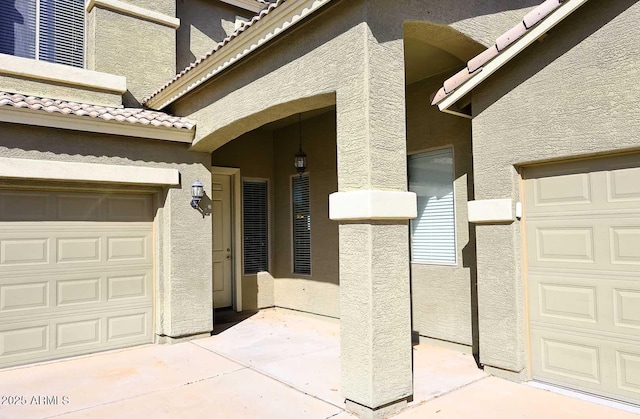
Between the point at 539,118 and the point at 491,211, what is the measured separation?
128 centimetres

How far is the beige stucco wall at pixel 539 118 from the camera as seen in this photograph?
479 cm

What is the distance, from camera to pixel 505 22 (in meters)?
6.50

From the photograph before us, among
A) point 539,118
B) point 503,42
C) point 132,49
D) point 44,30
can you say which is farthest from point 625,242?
point 44,30

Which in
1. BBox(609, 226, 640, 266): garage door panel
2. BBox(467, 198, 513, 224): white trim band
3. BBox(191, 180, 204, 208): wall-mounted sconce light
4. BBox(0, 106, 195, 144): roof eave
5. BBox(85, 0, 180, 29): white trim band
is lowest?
BBox(609, 226, 640, 266): garage door panel

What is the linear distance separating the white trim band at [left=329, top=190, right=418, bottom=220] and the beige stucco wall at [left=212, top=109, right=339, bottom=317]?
440cm

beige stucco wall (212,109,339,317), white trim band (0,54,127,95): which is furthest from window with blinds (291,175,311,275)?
white trim band (0,54,127,95)

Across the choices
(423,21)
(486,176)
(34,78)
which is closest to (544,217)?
(486,176)

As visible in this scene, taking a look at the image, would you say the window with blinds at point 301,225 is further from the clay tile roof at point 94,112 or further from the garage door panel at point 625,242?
the garage door panel at point 625,242

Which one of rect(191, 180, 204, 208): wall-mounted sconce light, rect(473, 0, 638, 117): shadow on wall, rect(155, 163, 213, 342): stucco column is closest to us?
rect(473, 0, 638, 117): shadow on wall

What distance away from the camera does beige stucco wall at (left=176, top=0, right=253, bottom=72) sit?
10500 mm

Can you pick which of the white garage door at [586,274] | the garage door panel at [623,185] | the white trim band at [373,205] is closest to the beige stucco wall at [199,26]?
the white trim band at [373,205]

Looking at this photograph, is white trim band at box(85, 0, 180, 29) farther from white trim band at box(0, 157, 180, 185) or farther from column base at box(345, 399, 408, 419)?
column base at box(345, 399, 408, 419)

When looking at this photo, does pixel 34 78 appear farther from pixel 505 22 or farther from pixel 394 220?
pixel 505 22

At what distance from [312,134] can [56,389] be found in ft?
21.8
